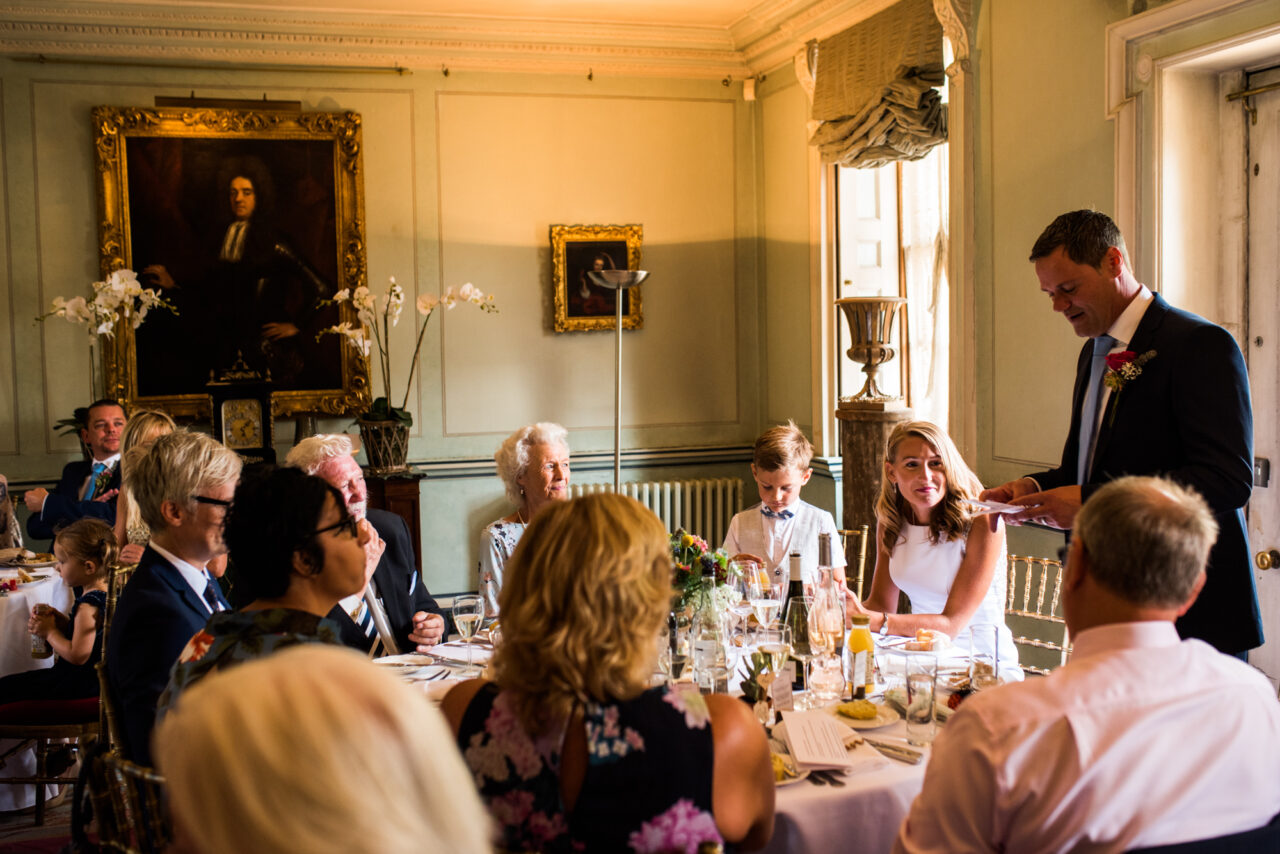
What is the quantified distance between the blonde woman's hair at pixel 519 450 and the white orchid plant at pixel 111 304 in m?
A: 3.03

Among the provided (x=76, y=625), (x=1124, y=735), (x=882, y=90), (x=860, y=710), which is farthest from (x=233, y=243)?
(x=1124, y=735)

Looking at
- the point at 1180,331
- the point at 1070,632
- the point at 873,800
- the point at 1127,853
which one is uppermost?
the point at 1180,331

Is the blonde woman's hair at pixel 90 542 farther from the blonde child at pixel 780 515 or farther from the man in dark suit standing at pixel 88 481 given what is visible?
the blonde child at pixel 780 515

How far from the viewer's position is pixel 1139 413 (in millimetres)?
2730

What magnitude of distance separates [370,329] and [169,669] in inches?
172

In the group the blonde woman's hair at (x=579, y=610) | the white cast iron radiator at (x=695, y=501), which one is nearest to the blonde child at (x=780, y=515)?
the blonde woman's hair at (x=579, y=610)

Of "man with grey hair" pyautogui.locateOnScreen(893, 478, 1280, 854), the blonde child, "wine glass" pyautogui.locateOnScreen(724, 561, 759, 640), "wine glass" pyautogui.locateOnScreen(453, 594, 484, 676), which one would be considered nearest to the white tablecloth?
"man with grey hair" pyautogui.locateOnScreen(893, 478, 1280, 854)

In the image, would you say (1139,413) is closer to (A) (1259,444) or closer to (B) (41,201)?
(A) (1259,444)

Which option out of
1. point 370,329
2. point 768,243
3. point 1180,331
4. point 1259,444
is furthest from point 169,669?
point 768,243

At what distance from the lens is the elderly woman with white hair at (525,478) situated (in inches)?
150

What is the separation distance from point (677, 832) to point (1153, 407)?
1.83m

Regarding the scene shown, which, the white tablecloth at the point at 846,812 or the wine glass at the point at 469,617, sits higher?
the wine glass at the point at 469,617

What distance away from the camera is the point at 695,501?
706cm

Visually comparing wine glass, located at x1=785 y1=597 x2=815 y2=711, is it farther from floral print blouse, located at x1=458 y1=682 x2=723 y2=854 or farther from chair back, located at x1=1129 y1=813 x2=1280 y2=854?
chair back, located at x1=1129 y1=813 x2=1280 y2=854
